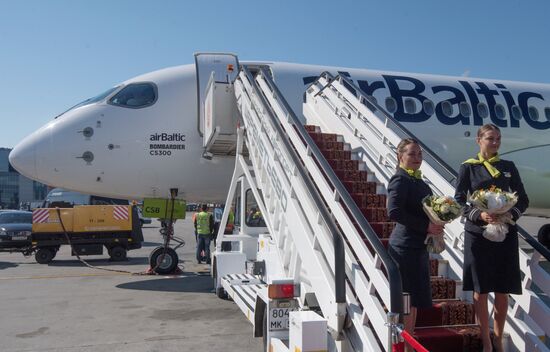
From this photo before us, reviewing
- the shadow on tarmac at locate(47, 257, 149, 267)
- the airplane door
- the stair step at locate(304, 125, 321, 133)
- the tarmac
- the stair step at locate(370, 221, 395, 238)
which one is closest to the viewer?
the stair step at locate(370, 221, 395, 238)

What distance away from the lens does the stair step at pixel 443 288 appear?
4.48 metres

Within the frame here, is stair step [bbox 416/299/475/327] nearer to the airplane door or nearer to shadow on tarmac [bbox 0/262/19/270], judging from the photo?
the airplane door

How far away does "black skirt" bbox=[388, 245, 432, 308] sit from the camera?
3660mm

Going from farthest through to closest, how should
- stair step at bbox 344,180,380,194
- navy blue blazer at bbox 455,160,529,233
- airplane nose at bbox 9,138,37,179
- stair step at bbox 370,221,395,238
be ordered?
airplane nose at bbox 9,138,37,179 → stair step at bbox 344,180,380,194 → stair step at bbox 370,221,395,238 → navy blue blazer at bbox 455,160,529,233

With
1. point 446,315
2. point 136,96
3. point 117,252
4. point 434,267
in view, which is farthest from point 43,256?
point 446,315

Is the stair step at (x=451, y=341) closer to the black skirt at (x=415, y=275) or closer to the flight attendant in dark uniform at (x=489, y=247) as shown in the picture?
the flight attendant in dark uniform at (x=489, y=247)

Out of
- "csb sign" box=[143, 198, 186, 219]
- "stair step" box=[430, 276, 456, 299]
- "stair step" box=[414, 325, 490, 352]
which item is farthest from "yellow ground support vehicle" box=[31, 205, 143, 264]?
"stair step" box=[414, 325, 490, 352]

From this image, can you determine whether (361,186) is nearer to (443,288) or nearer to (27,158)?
(443,288)

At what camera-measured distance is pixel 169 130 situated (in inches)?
396

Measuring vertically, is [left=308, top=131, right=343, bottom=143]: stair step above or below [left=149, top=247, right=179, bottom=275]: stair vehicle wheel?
above

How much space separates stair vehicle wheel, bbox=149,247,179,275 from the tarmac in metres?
0.27

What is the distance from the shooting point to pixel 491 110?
11.9 meters

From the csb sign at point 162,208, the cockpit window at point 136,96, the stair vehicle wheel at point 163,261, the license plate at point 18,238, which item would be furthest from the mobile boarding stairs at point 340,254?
the license plate at point 18,238

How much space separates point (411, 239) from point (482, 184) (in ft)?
2.29
